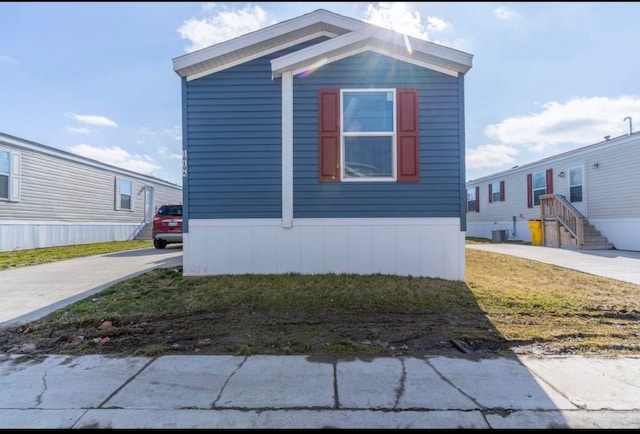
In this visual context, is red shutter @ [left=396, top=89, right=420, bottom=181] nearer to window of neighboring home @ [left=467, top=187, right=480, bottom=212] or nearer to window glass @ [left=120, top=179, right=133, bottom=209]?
window glass @ [left=120, top=179, right=133, bottom=209]

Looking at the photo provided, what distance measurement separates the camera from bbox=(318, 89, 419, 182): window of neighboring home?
21.3ft

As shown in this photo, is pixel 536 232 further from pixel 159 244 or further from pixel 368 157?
pixel 159 244

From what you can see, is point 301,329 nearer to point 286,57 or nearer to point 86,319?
point 86,319

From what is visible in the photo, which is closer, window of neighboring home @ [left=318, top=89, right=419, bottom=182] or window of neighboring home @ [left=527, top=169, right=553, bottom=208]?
window of neighboring home @ [left=318, top=89, right=419, bottom=182]

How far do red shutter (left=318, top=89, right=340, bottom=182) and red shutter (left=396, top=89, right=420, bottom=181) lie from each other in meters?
1.13

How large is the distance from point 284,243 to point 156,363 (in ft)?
11.2

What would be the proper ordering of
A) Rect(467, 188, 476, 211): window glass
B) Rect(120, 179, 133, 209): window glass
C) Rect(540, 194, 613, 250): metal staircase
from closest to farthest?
Rect(540, 194, 613, 250): metal staircase → Rect(120, 179, 133, 209): window glass → Rect(467, 188, 476, 211): window glass

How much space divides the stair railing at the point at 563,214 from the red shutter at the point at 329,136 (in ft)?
37.7

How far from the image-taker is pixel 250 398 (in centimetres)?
279

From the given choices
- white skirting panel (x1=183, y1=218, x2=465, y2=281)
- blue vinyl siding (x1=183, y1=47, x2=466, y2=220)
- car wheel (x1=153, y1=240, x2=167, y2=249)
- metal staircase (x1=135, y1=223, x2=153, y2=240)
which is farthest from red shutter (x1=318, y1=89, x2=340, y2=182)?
metal staircase (x1=135, y1=223, x2=153, y2=240)

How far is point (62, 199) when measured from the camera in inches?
565

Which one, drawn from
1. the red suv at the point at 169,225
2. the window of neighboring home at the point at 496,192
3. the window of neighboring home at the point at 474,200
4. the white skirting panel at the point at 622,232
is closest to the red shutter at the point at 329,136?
the red suv at the point at 169,225

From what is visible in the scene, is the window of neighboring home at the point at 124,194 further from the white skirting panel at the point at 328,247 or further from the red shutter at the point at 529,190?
the red shutter at the point at 529,190

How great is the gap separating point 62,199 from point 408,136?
1436 cm
